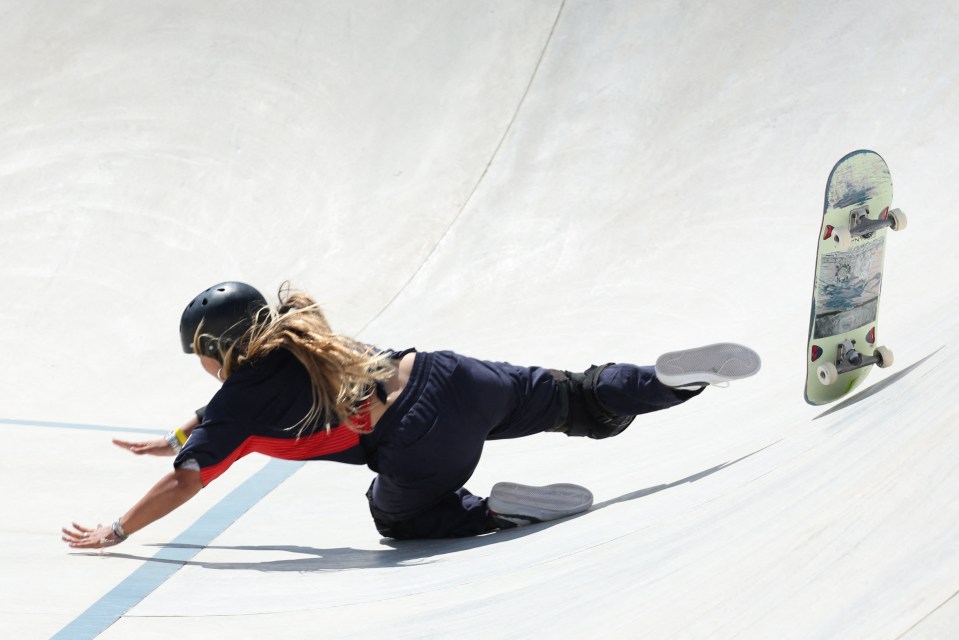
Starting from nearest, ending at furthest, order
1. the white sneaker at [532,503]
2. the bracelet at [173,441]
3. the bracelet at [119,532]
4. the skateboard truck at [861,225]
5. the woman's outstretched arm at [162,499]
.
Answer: the woman's outstretched arm at [162,499] < the bracelet at [119,532] < the skateboard truck at [861,225] < the white sneaker at [532,503] < the bracelet at [173,441]

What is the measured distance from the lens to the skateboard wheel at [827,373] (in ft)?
9.04

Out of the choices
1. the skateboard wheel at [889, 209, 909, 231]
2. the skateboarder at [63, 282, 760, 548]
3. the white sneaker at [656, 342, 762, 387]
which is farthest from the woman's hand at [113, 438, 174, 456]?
the skateboard wheel at [889, 209, 909, 231]

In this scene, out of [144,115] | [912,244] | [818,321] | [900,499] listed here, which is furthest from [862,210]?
[144,115]

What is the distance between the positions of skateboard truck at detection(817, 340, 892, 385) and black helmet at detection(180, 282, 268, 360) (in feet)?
5.17

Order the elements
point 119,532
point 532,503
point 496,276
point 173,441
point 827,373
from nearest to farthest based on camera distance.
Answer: point 119,532
point 827,373
point 532,503
point 173,441
point 496,276

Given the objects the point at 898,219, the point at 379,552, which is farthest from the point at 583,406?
the point at 898,219

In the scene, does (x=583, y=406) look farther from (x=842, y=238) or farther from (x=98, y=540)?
(x=98, y=540)

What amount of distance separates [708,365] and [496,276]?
2.66 meters

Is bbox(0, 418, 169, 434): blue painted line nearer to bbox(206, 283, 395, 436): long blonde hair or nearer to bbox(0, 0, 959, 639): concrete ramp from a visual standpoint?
bbox(0, 0, 959, 639): concrete ramp

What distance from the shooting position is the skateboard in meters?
2.75

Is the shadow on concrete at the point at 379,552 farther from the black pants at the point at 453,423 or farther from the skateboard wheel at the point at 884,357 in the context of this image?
the skateboard wheel at the point at 884,357

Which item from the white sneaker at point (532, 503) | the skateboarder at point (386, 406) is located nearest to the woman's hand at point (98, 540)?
the skateboarder at point (386, 406)

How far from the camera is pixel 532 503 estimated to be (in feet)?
9.46

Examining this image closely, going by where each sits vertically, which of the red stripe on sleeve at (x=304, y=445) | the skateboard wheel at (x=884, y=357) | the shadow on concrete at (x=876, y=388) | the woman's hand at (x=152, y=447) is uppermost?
the woman's hand at (x=152, y=447)
